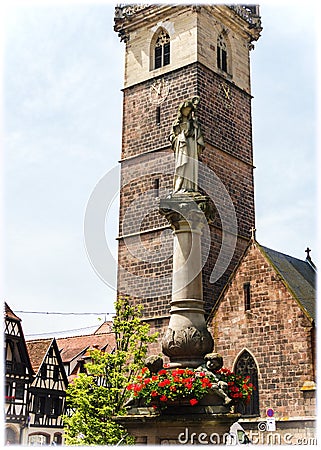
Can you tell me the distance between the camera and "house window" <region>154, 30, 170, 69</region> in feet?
94.6

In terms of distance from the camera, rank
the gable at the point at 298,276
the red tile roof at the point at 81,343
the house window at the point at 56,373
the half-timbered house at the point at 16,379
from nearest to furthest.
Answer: the gable at the point at 298,276
the half-timbered house at the point at 16,379
the house window at the point at 56,373
the red tile roof at the point at 81,343

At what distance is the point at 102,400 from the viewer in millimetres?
16953

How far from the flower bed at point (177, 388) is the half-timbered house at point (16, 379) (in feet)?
71.3

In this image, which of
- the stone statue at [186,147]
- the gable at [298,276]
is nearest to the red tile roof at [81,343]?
the gable at [298,276]

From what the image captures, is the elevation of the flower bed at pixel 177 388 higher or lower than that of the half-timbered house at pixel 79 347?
lower

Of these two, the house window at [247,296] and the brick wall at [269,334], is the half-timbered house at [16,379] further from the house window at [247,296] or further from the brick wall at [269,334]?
the house window at [247,296]

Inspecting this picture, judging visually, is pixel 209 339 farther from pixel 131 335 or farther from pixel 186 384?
pixel 131 335

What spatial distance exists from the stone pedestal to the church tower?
15.2 m

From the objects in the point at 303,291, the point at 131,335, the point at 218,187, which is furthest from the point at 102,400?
the point at 218,187

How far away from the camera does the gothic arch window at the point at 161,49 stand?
94.7 ft

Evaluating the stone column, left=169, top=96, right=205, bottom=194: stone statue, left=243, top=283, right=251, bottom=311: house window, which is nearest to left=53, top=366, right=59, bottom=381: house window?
left=243, top=283, right=251, bottom=311: house window

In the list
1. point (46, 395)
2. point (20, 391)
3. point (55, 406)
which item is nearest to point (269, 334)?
point (20, 391)

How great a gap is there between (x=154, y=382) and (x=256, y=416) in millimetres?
12292

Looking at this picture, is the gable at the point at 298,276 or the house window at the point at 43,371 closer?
the gable at the point at 298,276
